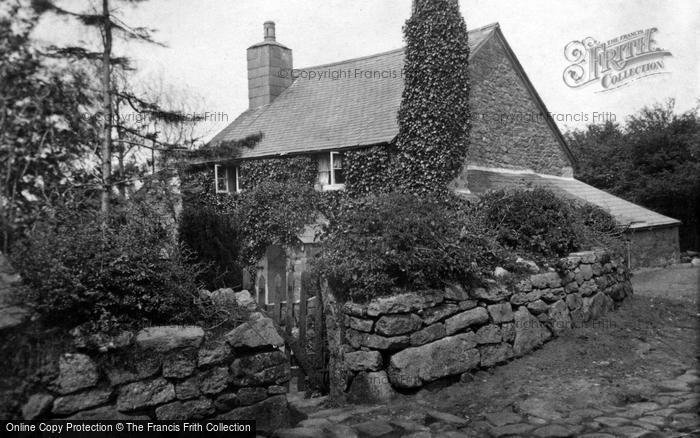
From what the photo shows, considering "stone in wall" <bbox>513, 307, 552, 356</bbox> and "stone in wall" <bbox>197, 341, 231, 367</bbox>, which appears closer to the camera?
"stone in wall" <bbox>197, 341, 231, 367</bbox>

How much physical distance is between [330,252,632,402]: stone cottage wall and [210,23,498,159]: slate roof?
8.56 meters

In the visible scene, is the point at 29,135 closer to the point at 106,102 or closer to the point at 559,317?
the point at 106,102

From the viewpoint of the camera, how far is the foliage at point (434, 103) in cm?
1477

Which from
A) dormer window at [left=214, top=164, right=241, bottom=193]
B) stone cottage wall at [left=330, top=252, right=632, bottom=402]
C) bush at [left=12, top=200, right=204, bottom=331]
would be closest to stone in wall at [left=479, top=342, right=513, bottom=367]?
stone cottage wall at [left=330, top=252, right=632, bottom=402]

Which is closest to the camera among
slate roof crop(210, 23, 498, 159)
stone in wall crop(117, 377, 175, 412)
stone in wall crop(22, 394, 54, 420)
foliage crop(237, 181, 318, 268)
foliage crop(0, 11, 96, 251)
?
stone in wall crop(22, 394, 54, 420)

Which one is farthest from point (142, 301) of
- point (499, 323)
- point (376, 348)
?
point (499, 323)

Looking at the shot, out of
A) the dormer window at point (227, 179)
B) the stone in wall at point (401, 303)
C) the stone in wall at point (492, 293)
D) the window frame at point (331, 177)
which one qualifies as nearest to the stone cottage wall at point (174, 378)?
the stone in wall at point (401, 303)

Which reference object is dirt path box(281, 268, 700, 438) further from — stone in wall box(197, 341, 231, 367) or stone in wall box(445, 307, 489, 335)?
stone in wall box(197, 341, 231, 367)

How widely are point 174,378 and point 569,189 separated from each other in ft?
58.9

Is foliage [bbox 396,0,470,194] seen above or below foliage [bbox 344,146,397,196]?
above

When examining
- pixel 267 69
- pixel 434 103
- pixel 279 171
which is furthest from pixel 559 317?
pixel 267 69

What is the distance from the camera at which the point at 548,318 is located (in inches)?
311

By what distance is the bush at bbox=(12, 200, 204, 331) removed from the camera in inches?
166

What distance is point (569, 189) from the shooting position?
19.5 meters
